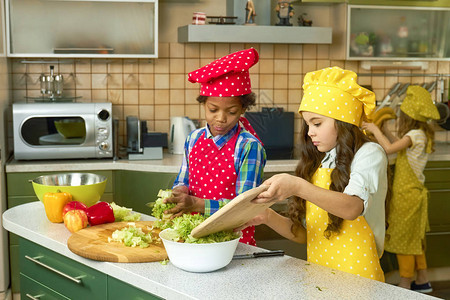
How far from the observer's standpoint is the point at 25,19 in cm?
374

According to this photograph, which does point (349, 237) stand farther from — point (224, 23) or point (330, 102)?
point (224, 23)

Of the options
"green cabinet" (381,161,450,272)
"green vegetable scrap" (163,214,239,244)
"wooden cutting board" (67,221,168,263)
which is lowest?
"green cabinet" (381,161,450,272)

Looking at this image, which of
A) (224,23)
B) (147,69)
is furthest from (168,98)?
(224,23)

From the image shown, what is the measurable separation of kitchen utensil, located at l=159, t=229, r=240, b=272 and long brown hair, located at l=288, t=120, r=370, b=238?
43 cm

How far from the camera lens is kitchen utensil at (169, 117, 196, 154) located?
4.06m

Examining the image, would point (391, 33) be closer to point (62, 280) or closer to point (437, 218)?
point (437, 218)

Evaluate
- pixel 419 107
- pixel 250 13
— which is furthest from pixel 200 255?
pixel 419 107

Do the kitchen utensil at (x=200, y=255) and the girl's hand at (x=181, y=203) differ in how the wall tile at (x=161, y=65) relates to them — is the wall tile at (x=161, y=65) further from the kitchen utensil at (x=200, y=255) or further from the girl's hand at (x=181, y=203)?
the kitchen utensil at (x=200, y=255)

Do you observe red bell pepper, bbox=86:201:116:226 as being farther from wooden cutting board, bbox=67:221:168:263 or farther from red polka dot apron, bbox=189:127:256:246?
red polka dot apron, bbox=189:127:256:246

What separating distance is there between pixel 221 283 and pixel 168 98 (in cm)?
282

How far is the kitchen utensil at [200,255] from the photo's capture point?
5.29 ft

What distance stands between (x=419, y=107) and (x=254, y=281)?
107 inches

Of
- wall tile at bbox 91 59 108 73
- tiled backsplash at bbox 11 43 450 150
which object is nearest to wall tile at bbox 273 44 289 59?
tiled backsplash at bbox 11 43 450 150

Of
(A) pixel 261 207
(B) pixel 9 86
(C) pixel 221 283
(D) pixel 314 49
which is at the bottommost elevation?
(C) pixel 221 283
